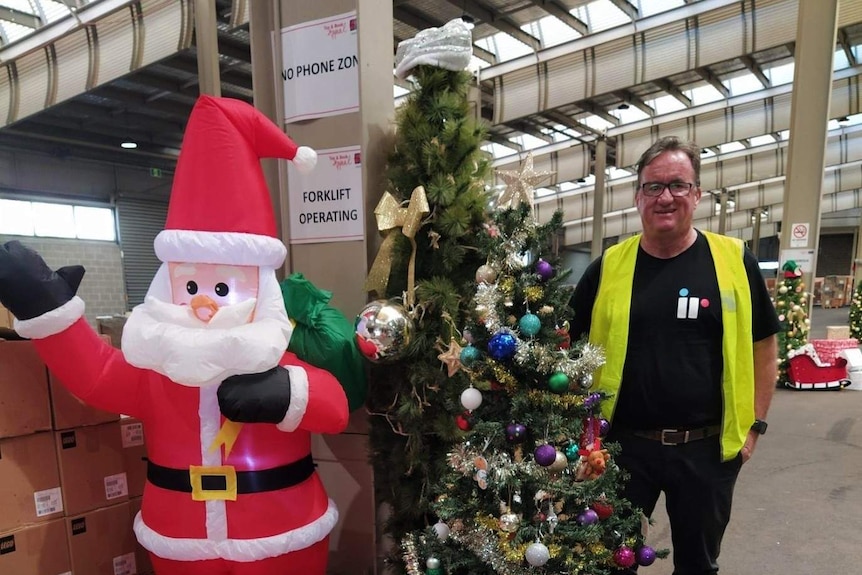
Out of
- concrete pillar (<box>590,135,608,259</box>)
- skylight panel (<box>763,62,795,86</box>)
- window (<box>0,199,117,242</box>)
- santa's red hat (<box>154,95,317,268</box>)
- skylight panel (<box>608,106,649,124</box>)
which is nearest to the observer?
santa's red hat (<box>154,95,317,268</box>)

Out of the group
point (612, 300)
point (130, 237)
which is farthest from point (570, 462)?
point (130, 237)

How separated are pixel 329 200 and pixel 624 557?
62.1 inches

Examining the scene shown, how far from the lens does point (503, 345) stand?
59.2 inches

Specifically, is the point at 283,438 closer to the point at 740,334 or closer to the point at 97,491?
the point at 97,491

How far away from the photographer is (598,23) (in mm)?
6594

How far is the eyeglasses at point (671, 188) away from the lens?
162cm

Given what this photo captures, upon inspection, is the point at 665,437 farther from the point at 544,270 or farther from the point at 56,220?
the point at 56,220

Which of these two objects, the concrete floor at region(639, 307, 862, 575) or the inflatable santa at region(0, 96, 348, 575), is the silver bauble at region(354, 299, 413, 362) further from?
the concrete floor at region(639, 307, 862, 575)

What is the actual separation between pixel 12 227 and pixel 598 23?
871 centimetres

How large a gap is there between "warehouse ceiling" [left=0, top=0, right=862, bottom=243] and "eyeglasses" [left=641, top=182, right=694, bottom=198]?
2.40m

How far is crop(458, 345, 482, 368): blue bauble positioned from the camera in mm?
1585

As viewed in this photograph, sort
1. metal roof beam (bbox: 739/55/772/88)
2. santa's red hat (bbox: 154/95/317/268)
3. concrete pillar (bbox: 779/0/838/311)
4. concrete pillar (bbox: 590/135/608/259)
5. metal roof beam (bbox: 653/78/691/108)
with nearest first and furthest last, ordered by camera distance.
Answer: santa's red hat (bbox: 154/95/317/268) → concrete pillar (bbox: 779/0/838/311) → metal roof beam (bbox: 739/55/772/88) → metal roof beam (bbox: 653/78/691/108) → concrete pillar (bbox: 590/135/608/259)

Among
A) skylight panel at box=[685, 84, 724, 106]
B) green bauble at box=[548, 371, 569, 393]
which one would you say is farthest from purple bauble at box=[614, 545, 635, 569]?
skylight panel at box=[685, 84, 724, 106]

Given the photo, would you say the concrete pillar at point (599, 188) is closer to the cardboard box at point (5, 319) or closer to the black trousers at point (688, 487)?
the black trousers at point (688, 487)
